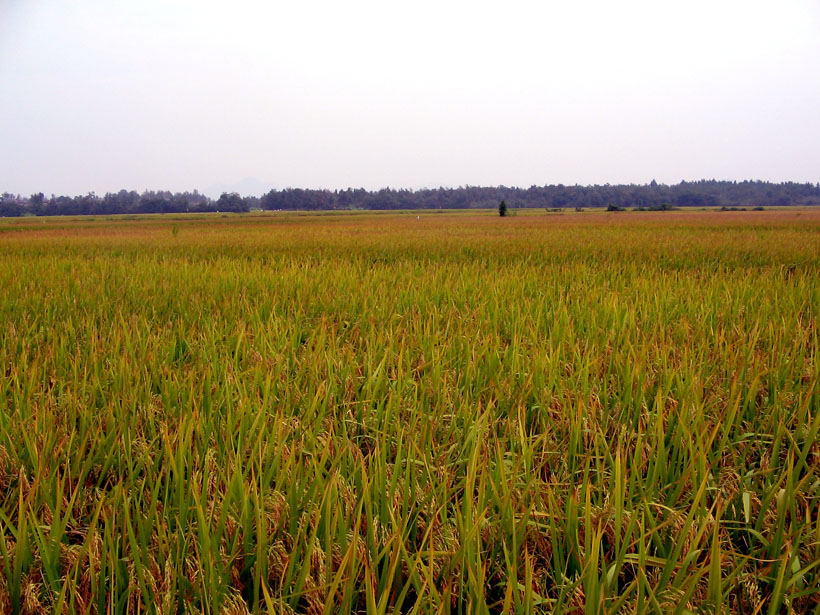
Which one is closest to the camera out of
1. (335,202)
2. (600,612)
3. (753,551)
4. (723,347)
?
(600,612)

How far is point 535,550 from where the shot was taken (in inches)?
48.6

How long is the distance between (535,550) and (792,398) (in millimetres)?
1453

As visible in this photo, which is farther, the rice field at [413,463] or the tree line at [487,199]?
the tree line at [487,199]

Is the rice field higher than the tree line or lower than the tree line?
lower

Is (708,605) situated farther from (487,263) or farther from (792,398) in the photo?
(487,263)

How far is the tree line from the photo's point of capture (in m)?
115

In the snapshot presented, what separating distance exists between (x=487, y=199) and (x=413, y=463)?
133 m

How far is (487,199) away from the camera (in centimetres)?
12988

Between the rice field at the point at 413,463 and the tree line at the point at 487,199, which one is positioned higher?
the tree line at the point at 487,199

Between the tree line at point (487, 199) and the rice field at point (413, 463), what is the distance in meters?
116

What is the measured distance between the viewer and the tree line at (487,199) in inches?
4537

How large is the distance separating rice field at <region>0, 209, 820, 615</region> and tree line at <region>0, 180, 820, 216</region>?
380 ft

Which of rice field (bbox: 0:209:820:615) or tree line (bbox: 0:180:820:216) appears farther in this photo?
tree line (bbox: 0:180:820:216)

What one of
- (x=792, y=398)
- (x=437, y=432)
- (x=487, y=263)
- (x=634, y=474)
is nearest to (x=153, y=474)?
(x=437, y=432)
